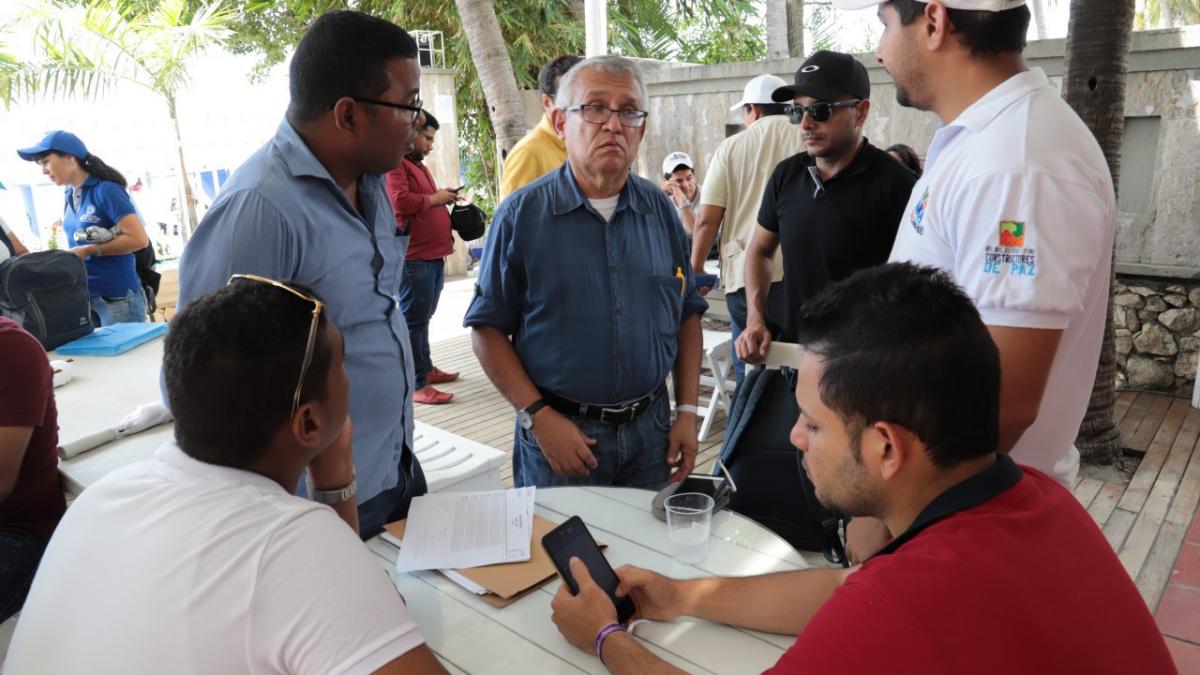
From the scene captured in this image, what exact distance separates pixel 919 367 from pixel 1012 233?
1.72ft

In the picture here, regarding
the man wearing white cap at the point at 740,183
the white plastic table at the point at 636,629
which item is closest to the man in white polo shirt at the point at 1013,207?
the white plastic table at the point at 636,629

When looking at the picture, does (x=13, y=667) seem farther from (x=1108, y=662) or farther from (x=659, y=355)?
(x=659, y=355)

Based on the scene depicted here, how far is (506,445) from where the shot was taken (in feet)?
14.8

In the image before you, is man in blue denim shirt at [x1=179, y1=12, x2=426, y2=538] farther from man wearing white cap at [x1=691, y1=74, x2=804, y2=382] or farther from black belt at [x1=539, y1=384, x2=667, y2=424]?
man wearing white cap at [x1=691, y1=74, x2=804, y2=382]

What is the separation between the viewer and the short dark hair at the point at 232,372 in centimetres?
108

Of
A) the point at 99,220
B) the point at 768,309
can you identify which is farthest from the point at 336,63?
the point at 99,220

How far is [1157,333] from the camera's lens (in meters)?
5.07

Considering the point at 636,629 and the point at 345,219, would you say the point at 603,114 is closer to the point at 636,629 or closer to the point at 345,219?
the point at 345,219

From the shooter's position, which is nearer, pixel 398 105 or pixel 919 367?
pixel 919 367

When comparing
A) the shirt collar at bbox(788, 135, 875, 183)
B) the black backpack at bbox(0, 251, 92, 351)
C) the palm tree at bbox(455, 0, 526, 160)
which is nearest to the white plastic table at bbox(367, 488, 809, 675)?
the shirt collar at bbox(788, 135, 875, 183)

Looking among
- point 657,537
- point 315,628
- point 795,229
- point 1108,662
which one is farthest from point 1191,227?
point 315,628

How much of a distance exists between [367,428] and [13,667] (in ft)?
2.73

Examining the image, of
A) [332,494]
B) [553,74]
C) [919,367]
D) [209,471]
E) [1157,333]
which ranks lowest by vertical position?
[1157,333]

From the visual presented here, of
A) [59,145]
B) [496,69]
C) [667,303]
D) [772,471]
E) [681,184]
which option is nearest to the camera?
[667,303]
